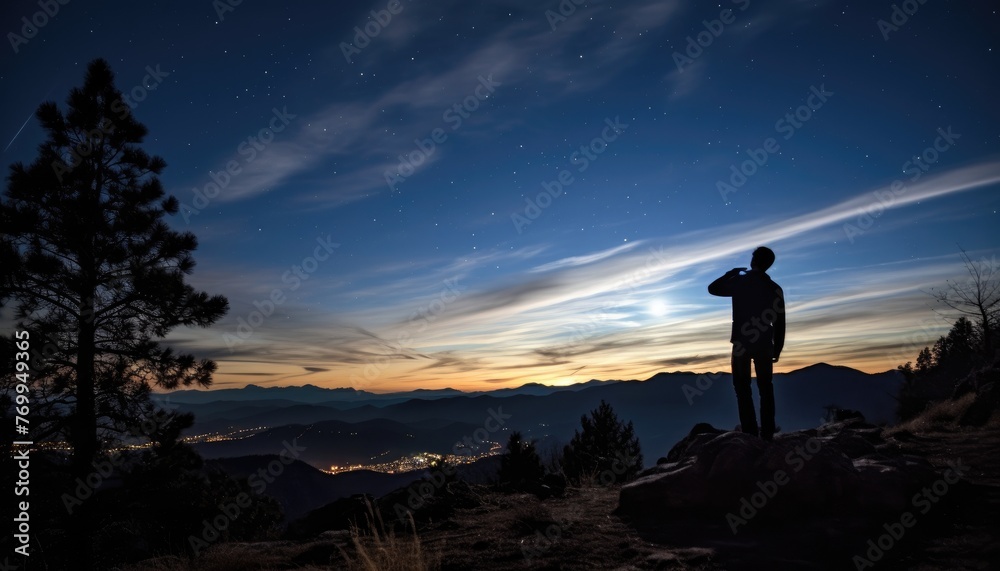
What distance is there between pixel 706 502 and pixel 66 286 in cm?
1345

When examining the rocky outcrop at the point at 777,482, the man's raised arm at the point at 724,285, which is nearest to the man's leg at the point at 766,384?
the rocky outcrop at the point at 777,482

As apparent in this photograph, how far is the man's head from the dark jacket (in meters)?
0.13

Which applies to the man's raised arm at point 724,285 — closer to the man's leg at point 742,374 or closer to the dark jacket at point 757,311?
the dark jacket at point 757,311

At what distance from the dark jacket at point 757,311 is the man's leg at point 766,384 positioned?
0.16 m

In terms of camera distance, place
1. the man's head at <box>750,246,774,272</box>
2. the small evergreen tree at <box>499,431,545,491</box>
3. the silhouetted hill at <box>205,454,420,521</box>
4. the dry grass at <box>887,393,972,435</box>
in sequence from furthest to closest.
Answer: the silhouetted hill at <box>205,454,420,521</box>, the small evergreen tree at <box>499,431,545,491</box>, the dry grass at <box>887,393,972,435</box>, the man's head at <box>750,246,774,272</box>

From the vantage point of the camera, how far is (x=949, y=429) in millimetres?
12750

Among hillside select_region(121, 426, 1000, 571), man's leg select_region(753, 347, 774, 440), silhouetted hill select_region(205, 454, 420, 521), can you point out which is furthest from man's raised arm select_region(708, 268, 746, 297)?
silhouetted hill select_region(205, 454, 420, 521)

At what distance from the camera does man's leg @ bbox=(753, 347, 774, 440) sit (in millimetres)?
7527

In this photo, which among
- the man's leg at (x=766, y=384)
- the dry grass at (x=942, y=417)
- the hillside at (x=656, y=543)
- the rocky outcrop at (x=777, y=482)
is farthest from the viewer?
the dry grass at (x=942, y=417)

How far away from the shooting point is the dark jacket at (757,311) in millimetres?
7586

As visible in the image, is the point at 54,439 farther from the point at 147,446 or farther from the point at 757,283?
the point at 757,283

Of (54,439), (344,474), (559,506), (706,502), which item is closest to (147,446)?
(54,439)

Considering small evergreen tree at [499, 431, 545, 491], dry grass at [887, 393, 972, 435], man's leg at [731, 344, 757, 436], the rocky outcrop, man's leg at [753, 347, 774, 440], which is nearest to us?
the rocky outcrop

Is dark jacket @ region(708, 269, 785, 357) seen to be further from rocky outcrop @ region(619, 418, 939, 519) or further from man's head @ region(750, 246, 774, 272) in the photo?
rocky outcrop @ region(619, 418, 939, 519)
